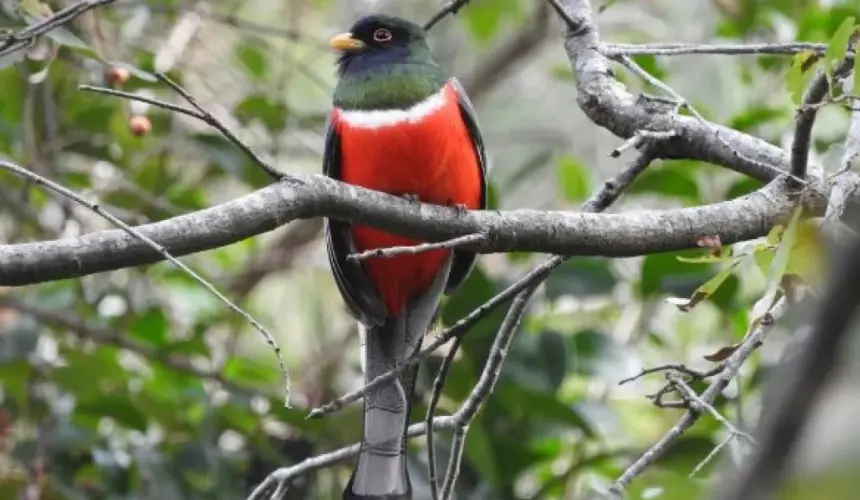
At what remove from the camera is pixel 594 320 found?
5.57 metres

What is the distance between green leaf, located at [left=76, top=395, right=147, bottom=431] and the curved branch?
6.62 ft

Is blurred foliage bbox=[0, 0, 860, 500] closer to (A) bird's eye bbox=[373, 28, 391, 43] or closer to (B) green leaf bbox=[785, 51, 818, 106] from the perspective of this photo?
(A) bird's eye bbox=[373, 28, 391, 43]

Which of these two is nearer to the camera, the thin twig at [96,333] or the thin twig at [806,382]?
the thin twig at [806,382]

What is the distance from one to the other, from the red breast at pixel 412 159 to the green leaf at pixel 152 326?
4.25 feet

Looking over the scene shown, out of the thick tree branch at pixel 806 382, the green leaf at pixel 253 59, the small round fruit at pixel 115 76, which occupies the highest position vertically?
the green leaf at pixel 253 59

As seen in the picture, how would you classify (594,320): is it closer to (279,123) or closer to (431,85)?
(279,123)

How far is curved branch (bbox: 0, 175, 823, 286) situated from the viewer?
70.5 inches

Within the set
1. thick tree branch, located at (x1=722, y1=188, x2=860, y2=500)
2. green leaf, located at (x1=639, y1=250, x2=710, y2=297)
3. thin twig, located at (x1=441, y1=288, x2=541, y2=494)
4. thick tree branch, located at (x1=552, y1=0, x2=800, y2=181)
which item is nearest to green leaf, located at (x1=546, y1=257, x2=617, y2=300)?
green leaf, located at (x1=639, y1=250, x2=710, y2=297)

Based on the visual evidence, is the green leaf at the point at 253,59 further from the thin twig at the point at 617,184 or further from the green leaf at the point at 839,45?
the green leaf at the point at 839,45

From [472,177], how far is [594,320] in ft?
7.80

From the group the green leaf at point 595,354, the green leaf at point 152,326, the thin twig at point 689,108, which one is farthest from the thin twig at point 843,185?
the green leaf at point 152,326

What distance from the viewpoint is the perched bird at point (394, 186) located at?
3018 millimetres

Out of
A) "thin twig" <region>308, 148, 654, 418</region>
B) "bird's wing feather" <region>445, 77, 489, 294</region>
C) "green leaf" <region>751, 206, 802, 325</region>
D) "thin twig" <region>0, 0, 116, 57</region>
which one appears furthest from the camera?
"bird's wing feather" <region>445, 77, 489, 294</region>

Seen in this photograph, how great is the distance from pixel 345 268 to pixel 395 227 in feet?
3.99
